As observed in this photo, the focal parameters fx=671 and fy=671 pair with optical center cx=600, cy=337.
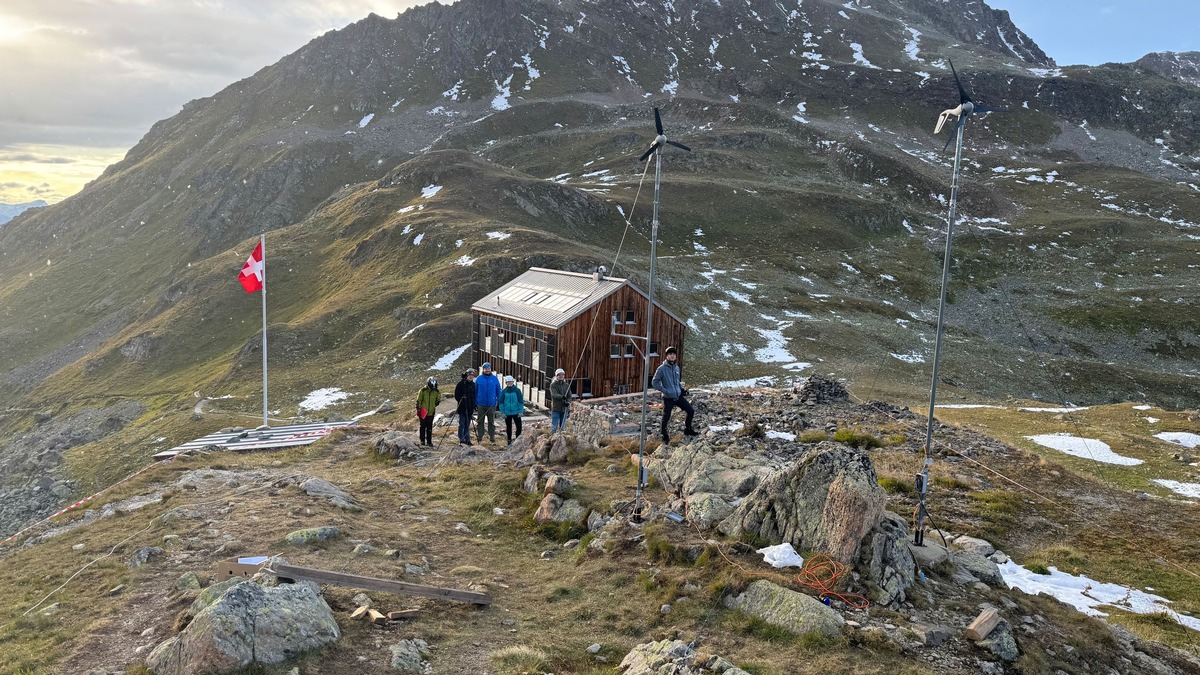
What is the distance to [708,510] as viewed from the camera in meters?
15.4

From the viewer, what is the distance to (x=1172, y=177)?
162000 millimetres

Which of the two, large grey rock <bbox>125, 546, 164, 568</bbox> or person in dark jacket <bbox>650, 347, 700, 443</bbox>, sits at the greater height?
person in dark jacket <bbox>650, 347, 700, 443</bbox>

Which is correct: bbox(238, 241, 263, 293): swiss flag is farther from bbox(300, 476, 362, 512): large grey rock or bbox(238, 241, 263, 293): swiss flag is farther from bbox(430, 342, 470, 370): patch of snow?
bbox(300, 476, 362, 512): large grey rock

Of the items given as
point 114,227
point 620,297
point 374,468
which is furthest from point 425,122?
point 374,468

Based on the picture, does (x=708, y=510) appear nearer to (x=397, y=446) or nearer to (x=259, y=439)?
(x=397, y=446)

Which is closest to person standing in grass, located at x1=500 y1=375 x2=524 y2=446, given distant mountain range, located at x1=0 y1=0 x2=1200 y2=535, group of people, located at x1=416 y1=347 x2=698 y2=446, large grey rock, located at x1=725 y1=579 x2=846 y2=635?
group of people, located at x1=416 y1=347 x2=698 y2=446

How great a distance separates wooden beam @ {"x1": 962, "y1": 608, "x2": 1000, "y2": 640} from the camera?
1078cm

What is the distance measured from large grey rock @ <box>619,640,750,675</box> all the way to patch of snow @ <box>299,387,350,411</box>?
4260 centimetres

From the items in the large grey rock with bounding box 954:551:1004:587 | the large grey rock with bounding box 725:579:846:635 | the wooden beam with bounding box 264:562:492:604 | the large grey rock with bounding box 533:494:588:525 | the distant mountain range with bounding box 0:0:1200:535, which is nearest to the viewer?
the large grey rock with bounding box 725:579:846:635

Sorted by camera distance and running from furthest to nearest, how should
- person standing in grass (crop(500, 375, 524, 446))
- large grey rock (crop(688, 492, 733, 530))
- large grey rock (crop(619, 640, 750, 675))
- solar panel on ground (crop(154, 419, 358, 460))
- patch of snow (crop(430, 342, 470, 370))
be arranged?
1. patch of snow (crop(430, 342, 470, 370))
2. solar panel on ground (crop(154, 419, 358, 460))
3. person standing in grass (crop(500, 375, 524, 446))
4. large grey rock (crop(688, 492, 733, 530))
5. large grey rock (crop(619, 640, 750, 675))

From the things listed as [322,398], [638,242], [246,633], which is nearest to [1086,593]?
[246,633]

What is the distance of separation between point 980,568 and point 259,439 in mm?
30920

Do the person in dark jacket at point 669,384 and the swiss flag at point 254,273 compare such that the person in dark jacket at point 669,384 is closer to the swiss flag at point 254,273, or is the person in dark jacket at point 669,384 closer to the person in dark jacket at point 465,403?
the person in dark jacket at point 465,403

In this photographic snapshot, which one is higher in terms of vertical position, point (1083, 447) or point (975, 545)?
point (975, 545)
